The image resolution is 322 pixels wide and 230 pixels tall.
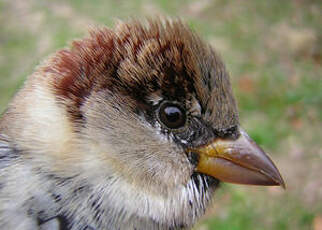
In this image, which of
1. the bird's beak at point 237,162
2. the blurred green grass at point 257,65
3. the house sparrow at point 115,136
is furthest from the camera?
the blurred green grass at point 257,65

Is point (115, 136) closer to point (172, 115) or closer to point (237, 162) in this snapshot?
point (172, 115)

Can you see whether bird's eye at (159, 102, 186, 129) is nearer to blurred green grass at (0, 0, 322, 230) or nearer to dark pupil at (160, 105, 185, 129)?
dark pupil at (160, 105, 185, 129)

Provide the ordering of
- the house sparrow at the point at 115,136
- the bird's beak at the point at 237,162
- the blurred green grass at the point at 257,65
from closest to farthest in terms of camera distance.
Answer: the house sparrow at the point at 115,136 → the bird's beak at the point at 237,162 → the blurred green grass at the point at 257,65

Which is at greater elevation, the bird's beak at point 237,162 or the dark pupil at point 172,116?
the dark pupil at point 172,116

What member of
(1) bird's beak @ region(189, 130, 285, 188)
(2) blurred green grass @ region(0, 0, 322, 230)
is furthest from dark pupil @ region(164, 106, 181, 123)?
(2) blurred green grass @ region(0, 0, 322, 230)

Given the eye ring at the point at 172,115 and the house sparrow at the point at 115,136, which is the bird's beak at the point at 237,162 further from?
the eye ring at the point at 172,115

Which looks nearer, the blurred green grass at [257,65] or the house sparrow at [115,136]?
the house sparrow at [115,136]

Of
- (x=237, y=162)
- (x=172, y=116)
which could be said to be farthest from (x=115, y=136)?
(x=237, y=162)

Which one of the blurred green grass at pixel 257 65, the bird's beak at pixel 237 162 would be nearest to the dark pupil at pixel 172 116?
the bird's beak at pixel 237 162

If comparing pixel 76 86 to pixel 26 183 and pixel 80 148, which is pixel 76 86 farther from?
pixel 26 183
